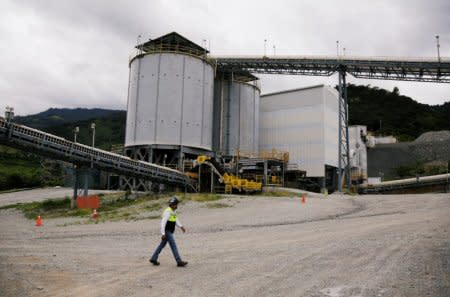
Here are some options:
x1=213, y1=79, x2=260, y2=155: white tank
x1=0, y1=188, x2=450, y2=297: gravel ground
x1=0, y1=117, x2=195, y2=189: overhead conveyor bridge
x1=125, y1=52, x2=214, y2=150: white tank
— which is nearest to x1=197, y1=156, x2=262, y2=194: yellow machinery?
x1=0, y1=117, x2=195, y2=189: overhead conveyor bridge

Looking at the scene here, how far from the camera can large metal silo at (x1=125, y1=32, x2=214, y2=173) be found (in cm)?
3638

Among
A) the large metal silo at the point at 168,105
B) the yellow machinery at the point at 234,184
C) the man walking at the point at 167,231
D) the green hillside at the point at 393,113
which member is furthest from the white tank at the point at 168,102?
the green hillside at the point at 393,113

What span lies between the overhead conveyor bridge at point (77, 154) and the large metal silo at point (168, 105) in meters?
4.64

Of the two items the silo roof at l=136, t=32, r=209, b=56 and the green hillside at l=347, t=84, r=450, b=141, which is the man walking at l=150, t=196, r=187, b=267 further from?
the green hillside at l=347, t=84, r=450, b=141

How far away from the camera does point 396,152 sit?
220ft

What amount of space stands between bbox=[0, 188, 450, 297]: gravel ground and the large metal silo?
18.2m

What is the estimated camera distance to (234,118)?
44.5 meters

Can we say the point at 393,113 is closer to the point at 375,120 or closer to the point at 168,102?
the point at 375,120

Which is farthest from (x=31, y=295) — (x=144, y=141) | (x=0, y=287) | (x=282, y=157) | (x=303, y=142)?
(x=303, y=142)

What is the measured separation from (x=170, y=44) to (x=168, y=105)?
6.68m

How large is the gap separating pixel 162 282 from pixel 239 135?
37036mm

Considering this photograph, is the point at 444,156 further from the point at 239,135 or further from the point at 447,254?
the point at 447,254

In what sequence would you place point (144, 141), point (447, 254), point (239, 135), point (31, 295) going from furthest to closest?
point (239, 135) → point (144, 141) → point (447, 254) → point (31, 295)

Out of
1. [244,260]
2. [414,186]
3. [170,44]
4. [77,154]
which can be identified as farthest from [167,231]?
[414,186]
